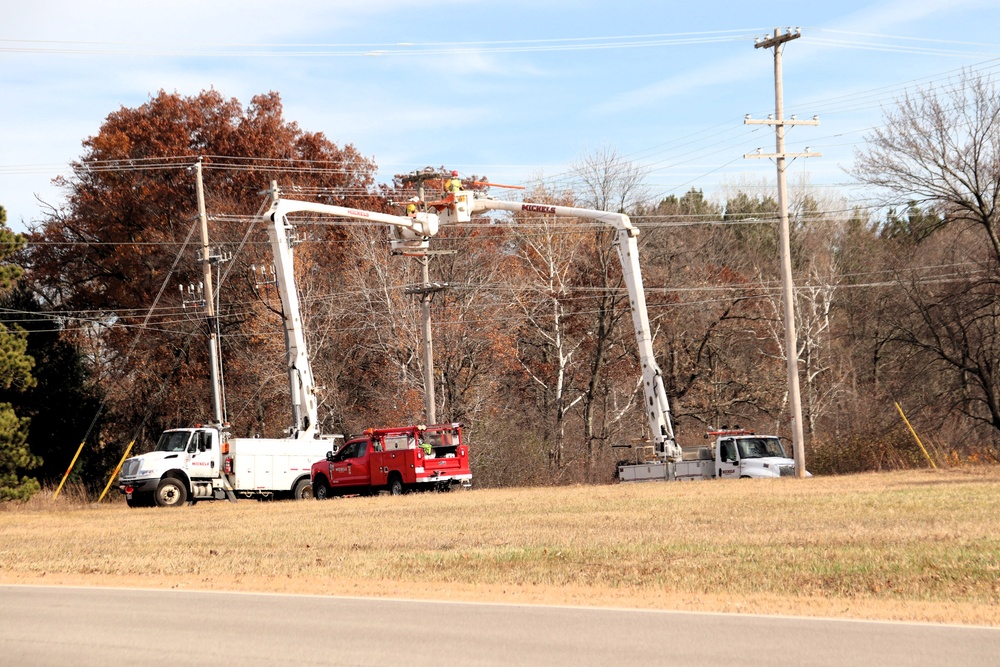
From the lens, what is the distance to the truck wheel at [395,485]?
3766 cm

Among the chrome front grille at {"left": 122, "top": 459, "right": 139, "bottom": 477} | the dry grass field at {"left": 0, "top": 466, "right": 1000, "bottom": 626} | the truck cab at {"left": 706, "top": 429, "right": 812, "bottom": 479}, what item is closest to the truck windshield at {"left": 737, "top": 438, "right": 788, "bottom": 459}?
the truck cab at {"left": 706, "top": 429, "right": 812, "bottom": 479}

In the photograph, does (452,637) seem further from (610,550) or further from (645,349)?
(645,349)

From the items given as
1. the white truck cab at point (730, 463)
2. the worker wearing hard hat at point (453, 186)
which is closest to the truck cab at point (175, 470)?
the worker wearing hard hat at point (453, 186)

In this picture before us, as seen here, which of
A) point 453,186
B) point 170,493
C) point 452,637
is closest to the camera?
point 452,637

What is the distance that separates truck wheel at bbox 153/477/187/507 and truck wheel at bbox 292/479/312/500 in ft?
12.5

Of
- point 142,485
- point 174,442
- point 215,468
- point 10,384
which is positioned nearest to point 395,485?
point 215,468

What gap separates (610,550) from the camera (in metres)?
17.2

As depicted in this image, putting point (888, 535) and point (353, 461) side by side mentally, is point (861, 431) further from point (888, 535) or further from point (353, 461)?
point (888, 535)

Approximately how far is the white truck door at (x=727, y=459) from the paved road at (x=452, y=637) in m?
26.6

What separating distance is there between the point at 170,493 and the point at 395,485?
24.1 feet

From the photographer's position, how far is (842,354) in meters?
61.6

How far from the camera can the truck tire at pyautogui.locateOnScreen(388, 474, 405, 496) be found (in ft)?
124

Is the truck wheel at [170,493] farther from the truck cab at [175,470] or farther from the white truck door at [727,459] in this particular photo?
the white truck door at [727,459]

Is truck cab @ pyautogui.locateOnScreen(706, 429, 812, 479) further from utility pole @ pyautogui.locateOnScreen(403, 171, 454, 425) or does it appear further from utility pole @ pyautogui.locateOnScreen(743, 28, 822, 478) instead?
utility pole @ pyautogui.locateOnScreen(403, 171, 454, 425)
